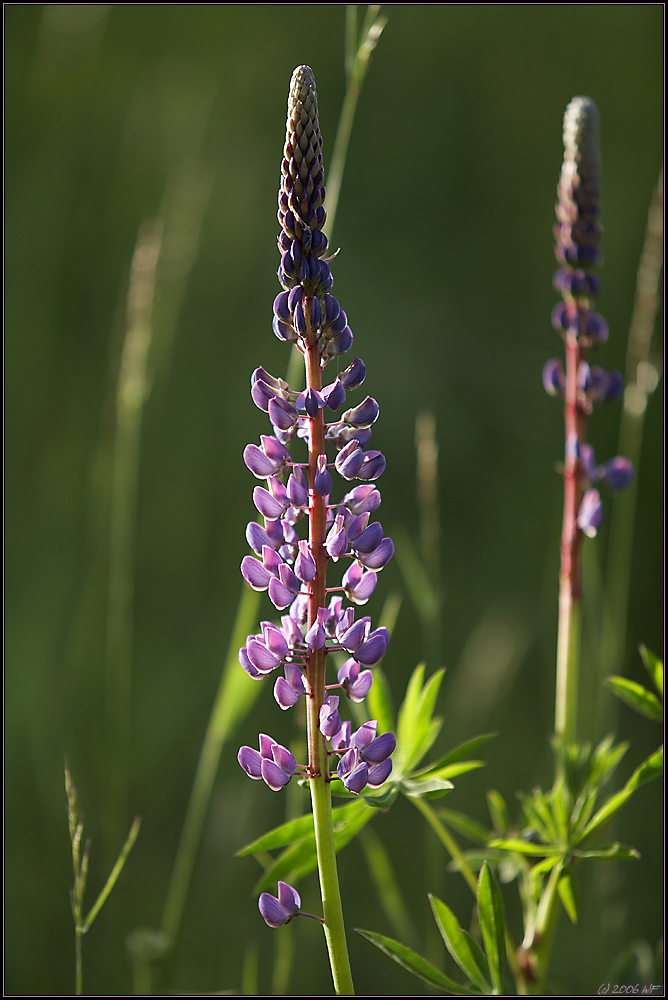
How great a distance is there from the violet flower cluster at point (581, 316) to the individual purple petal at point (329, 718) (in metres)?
0.69

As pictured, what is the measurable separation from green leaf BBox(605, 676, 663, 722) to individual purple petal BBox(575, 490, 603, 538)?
0.26 m

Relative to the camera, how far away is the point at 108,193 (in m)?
3.28

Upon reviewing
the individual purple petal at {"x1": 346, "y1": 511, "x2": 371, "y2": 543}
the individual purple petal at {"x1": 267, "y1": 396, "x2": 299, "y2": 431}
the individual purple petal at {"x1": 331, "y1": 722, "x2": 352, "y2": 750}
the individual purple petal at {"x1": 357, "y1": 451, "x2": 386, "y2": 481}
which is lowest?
the individual purple petal at {"x1": 331, "y1": 722, "x2": 352, "y2": 750}

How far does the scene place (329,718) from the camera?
1113 millimetres

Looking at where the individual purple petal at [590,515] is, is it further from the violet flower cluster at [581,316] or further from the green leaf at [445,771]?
the green leaf at [445,771]

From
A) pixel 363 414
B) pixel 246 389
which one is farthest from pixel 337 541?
pixel 246 389

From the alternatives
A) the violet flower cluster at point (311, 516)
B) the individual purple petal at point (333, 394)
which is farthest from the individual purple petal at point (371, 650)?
the individual purple petal at point (333, 394)

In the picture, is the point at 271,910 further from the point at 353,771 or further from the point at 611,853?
the point at 611,853

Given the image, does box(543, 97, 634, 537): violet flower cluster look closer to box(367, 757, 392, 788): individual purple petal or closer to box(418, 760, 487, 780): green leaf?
box(418, 760, 487, 780): green leaf

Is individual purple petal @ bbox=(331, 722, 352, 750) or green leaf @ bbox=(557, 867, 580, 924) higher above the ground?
individual purple petal @ bbox=(331, 722, 352, 750)

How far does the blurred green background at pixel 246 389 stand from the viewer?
2.38 m

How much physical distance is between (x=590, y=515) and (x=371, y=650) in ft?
2.03

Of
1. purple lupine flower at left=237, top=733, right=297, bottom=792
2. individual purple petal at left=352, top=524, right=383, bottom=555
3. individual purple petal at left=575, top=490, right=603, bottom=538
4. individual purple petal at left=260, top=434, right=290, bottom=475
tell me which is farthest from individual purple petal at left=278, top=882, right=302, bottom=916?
individual purple petal at left=575, top=490, right=603, bottom=538

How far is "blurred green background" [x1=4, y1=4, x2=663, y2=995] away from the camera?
2.38 m
